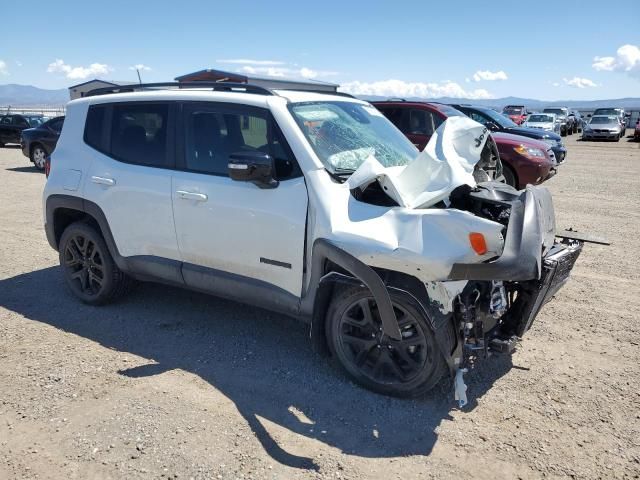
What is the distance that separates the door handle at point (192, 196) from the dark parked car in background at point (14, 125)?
20.6 meters

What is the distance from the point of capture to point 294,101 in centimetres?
367

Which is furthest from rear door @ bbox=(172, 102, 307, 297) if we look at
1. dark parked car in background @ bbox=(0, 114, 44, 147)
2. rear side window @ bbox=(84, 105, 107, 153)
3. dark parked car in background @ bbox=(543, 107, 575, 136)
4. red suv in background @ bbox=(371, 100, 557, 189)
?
dark parked car in background @ bbox=(543, 107, 575, 136)

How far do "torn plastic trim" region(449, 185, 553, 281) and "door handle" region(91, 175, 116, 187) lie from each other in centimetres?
292

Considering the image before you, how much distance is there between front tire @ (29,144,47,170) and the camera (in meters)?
14.3

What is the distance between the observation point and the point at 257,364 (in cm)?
367

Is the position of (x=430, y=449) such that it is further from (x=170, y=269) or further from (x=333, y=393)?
(x=170, y=269)

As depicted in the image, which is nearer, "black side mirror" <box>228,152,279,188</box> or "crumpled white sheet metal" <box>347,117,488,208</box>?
"crumpled white sheet metal" <box>347,117,488,208</box>

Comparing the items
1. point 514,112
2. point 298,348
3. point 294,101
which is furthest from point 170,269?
point 514,112

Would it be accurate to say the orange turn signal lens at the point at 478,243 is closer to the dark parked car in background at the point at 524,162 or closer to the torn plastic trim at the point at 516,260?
the torn plastic trim at the point at 516,260

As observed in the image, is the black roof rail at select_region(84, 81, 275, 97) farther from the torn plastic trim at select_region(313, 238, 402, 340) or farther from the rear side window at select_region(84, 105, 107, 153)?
the torn plastic trim at select_region(313, 238, 402, 340)

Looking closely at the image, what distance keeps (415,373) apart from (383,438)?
1.52 ft

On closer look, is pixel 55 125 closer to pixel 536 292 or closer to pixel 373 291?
pixel 373 291

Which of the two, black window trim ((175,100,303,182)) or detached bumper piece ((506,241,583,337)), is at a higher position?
black window trim ((175,100,303,182))

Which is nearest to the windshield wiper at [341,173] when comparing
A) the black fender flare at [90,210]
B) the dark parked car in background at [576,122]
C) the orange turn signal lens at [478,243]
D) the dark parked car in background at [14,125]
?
the orange turn signal lens at [478,243]
